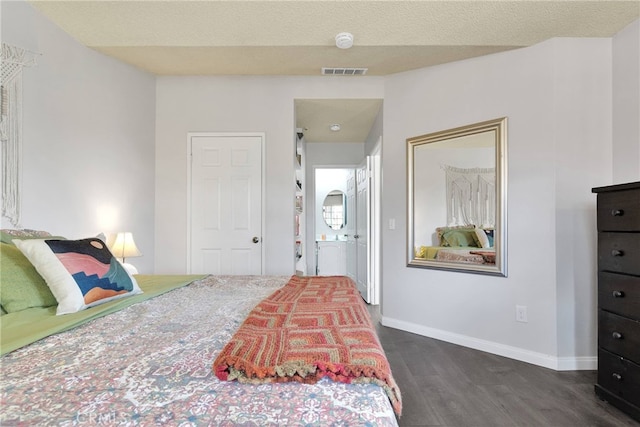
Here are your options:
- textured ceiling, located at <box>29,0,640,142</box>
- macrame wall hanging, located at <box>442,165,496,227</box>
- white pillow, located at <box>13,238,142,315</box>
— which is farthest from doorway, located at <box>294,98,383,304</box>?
white pillow, located at <box>13,238,142,315</box>

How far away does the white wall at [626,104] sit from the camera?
2.12 metres

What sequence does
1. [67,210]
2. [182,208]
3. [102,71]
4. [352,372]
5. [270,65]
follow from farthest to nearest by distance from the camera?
[182,208] < [270,65] < [102,71] < [67,210] < [352,372]

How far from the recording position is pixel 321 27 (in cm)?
225

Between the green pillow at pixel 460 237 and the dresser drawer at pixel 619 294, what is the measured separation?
36.5 inches

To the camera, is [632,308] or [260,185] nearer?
[632,308]

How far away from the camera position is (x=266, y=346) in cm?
85

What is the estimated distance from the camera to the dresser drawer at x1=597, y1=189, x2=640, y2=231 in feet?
5.43

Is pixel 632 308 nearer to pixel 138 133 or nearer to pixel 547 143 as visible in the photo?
pixel 547 143

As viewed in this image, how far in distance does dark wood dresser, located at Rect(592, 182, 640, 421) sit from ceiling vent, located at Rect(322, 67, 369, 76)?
82.9 inches

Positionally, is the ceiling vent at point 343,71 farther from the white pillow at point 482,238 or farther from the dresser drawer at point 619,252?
the dresser drawer at point 619,252

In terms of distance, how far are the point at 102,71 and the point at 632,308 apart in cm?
404

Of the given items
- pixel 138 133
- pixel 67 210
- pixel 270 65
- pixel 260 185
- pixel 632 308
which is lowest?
pixel 632 308

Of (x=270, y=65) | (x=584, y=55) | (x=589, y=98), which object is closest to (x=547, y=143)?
(x=589, y=98)

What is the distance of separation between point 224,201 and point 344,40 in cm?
193
